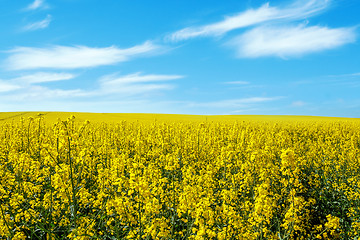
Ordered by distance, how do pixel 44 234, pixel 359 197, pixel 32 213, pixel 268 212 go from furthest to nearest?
pixel 359 197 < pixel 44 234 < pixel 32 213 < pixel 268 212

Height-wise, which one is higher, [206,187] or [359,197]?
[206,187]

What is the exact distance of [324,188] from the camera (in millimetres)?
8094

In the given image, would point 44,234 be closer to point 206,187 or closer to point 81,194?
point 81,194

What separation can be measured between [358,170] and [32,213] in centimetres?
1053

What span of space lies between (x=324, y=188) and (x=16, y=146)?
453 inches

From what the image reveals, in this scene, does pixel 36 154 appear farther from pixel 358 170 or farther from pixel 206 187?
pixel 358 170

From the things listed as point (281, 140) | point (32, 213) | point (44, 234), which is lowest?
point (44, 234)

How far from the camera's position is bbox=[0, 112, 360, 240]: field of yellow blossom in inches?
161

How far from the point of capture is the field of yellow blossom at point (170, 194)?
4.09 metres

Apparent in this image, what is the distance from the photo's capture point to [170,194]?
19.7 feet

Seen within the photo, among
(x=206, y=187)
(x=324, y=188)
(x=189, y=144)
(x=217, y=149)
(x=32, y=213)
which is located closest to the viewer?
(x=32, y=213)

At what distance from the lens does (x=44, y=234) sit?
17.1 ft

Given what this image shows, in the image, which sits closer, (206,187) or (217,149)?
(206,187)

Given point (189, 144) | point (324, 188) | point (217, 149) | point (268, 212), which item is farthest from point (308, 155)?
point (268, 212)
